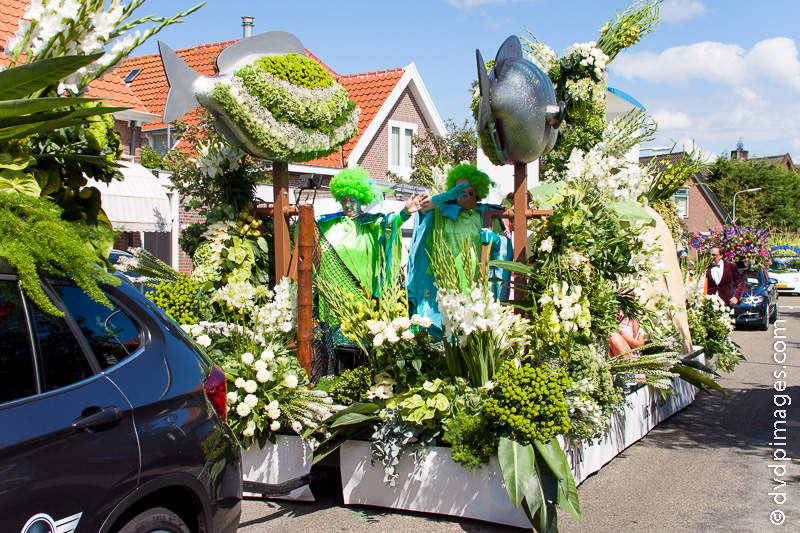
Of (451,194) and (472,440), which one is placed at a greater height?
(451,194)

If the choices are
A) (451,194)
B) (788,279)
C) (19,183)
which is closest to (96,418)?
(19,183)

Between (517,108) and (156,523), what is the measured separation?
12.0 feet

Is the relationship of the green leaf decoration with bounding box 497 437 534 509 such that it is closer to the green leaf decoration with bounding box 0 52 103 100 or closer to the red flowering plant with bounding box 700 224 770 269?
the green leaf decoration with bounding box 0 52 103 100

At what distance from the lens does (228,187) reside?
18.5 ft

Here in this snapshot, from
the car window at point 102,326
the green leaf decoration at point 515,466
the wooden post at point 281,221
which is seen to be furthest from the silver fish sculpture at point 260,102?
the green leaf decoration at point 515,466

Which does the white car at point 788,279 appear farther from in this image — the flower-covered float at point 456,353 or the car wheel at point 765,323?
the flower-covered float at point 456,353

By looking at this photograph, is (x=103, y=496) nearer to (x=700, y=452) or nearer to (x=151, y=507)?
(x=151, y=507)

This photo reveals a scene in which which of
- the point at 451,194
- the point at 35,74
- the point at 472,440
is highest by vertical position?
the point at 35,74

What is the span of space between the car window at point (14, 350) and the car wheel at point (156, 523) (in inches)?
22.7

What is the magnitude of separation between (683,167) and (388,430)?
370 centimetres

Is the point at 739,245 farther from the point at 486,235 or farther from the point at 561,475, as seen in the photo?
the point at 561,475

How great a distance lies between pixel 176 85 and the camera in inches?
186

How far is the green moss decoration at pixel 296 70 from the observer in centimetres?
497

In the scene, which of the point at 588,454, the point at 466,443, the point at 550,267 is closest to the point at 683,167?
the point at 550,267
